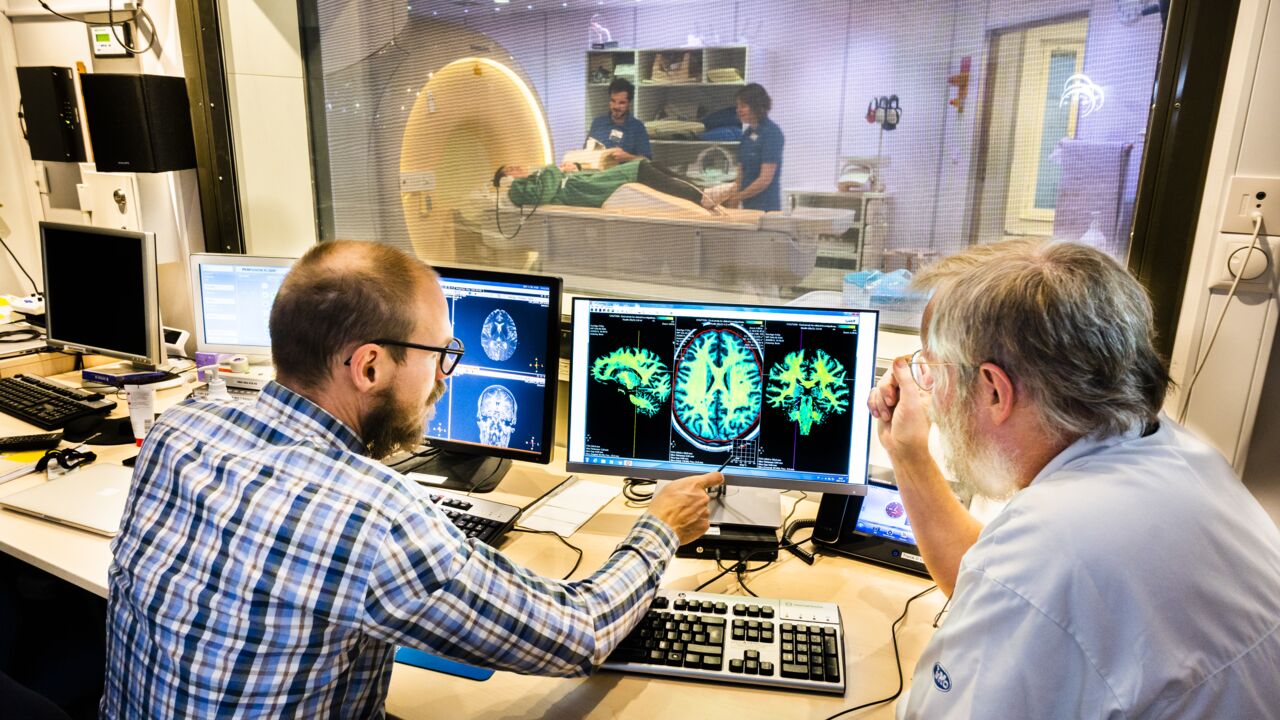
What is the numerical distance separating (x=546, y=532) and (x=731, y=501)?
40cm

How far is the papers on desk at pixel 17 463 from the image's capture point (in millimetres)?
1933

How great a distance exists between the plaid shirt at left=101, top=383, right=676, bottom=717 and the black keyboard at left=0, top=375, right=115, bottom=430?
1468 mm

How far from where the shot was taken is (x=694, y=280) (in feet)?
7.73

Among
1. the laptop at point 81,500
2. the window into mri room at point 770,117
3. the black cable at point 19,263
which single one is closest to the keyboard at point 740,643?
the window into mri room at point 770,117

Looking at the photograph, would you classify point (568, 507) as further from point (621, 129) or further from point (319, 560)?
point (621, 129)

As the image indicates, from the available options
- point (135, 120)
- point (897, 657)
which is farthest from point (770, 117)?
point (135, 120)

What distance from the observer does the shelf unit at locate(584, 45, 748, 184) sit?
87.0 inches

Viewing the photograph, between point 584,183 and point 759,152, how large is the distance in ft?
1.89

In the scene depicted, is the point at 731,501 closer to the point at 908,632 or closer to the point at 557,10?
the point at 908,632

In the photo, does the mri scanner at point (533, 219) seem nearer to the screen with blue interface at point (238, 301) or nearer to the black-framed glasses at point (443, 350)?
the screen with blue interface at point (238, 301)

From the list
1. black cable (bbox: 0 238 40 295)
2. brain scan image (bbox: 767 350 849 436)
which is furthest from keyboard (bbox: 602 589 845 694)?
black cable (bbox: 0 238 40 295)

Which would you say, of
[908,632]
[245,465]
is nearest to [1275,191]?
[908,632]

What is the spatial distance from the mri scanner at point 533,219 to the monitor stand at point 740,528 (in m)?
0.72

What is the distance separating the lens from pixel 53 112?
2.97 metres
